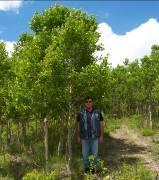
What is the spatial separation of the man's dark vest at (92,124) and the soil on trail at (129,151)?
3.59m

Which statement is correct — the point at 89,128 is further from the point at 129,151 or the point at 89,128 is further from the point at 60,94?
the point at 129,151

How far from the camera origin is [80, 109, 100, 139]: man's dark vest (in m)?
15.7

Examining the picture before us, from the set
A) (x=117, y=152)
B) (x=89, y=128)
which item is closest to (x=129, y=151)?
(x=117, y=152)

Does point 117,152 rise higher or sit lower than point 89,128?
lower

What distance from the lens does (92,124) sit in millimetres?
15734

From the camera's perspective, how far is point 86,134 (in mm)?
15844

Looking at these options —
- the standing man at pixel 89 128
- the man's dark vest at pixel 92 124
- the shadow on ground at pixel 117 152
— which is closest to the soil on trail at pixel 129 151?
the shadow on ground at pixel 117 152

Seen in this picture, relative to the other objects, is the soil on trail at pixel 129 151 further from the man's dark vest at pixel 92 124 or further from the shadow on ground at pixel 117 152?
the man's dark vest at pixel 92 124

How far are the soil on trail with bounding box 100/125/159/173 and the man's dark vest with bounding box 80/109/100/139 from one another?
11.8 ft

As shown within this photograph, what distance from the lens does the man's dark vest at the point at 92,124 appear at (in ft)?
51.4

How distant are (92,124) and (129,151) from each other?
11.0 meters

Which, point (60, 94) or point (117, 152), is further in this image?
point (117, 152)

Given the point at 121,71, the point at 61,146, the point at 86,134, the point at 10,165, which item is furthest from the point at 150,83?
the point at 86,134

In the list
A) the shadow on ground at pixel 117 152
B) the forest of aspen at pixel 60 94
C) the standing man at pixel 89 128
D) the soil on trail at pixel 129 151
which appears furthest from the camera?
the shadow on ground at pixel 117 152
